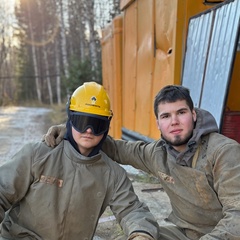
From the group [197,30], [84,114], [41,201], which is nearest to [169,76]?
[197,30]

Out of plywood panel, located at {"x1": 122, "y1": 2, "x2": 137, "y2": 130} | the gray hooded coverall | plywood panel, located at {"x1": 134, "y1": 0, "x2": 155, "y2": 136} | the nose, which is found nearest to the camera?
the gray hooded coverall

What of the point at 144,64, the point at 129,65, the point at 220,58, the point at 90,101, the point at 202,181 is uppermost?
the point at 220,58

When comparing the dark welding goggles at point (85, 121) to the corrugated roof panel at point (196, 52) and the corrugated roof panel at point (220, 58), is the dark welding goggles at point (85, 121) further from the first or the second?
the corrugated roof panel at point (196, 52)

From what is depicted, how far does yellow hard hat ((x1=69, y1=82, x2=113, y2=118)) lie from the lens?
280cm

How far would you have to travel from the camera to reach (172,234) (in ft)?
9.48

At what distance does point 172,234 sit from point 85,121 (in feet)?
3.61

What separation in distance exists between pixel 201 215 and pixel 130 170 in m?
3.79

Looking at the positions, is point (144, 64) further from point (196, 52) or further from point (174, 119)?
point (174, 119)

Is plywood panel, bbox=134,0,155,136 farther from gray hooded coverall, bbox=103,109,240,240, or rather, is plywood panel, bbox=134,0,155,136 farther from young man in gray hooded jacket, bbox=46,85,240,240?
Result: young man in gray hooded jacket, bbox=46,85,240,240

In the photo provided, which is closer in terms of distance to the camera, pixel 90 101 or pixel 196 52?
pixel 90 101

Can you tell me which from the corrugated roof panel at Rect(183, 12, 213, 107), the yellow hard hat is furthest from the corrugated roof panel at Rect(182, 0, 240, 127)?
→ the yellow hard hat

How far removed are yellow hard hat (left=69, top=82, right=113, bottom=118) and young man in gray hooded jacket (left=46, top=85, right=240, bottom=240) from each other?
0.28 metres

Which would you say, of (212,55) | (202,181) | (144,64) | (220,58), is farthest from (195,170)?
(144,64)

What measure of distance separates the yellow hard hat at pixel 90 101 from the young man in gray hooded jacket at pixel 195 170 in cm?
28
